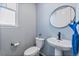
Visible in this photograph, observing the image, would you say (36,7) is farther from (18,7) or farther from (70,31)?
(70,31)

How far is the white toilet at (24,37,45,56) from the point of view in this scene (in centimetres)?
136

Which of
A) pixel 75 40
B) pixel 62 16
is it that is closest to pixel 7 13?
pixel 62 16

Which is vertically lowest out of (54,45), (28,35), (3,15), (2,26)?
(54,45)

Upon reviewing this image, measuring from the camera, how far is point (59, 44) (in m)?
1.33

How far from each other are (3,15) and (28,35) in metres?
0.41

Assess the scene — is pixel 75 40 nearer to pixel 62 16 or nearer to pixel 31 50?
pixel 62 16

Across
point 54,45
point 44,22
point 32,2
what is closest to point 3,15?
point 32,2

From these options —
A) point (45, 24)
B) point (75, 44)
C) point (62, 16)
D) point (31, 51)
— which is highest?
A: point (62, 16)

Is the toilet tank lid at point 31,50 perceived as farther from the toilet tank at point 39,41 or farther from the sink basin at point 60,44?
the sink basin at point 60,44

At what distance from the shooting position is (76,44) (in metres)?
1.29

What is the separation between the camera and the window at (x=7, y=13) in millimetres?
1380

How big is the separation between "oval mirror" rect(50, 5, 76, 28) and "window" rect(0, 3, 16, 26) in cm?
50

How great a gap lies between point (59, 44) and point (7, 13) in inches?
30.3

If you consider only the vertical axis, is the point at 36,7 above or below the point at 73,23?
above
